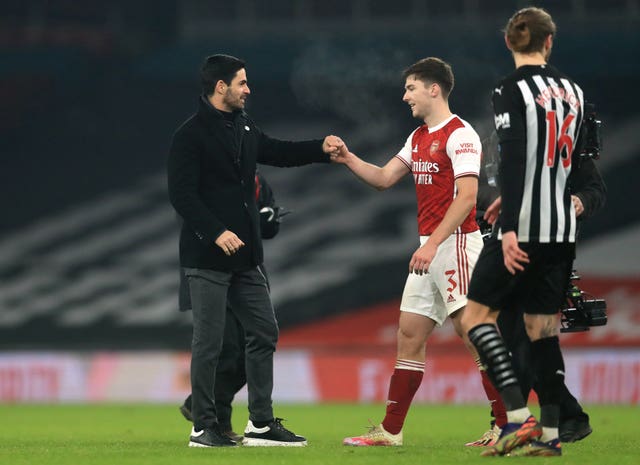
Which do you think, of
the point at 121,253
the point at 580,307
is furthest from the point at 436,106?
the point at 121,253

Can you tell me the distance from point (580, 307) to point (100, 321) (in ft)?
45.9

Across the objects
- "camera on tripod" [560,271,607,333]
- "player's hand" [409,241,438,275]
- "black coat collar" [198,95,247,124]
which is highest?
"black coat collar" [198,95,247,124]

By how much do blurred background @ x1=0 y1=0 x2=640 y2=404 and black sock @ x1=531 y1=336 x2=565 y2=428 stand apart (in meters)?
12.2

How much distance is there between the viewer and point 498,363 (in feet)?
19.4

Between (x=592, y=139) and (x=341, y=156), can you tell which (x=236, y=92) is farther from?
(x=592, y=139)

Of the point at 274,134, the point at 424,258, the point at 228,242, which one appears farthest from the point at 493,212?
the point at 274,134

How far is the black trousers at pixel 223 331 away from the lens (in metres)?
6.94

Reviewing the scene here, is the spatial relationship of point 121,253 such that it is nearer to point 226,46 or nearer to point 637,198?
point 226,46

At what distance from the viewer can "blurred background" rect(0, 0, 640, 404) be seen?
65.4ft

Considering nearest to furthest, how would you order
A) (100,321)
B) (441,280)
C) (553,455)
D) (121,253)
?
(553,455) < (441,280) < (100,321) < (121,253)

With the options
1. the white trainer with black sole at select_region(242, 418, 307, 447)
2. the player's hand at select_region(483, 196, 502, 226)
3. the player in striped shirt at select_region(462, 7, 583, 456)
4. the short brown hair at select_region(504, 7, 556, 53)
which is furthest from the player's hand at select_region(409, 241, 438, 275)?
the white trainer with black sole at select_region(242, 418, 307, 447)

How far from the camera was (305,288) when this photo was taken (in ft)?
67.2

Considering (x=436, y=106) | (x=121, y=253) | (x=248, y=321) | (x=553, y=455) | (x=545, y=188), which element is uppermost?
(x=121, y=253)

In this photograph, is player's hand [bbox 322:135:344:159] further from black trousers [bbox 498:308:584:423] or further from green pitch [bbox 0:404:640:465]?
green pitch [bbox 0:404:640:465]
